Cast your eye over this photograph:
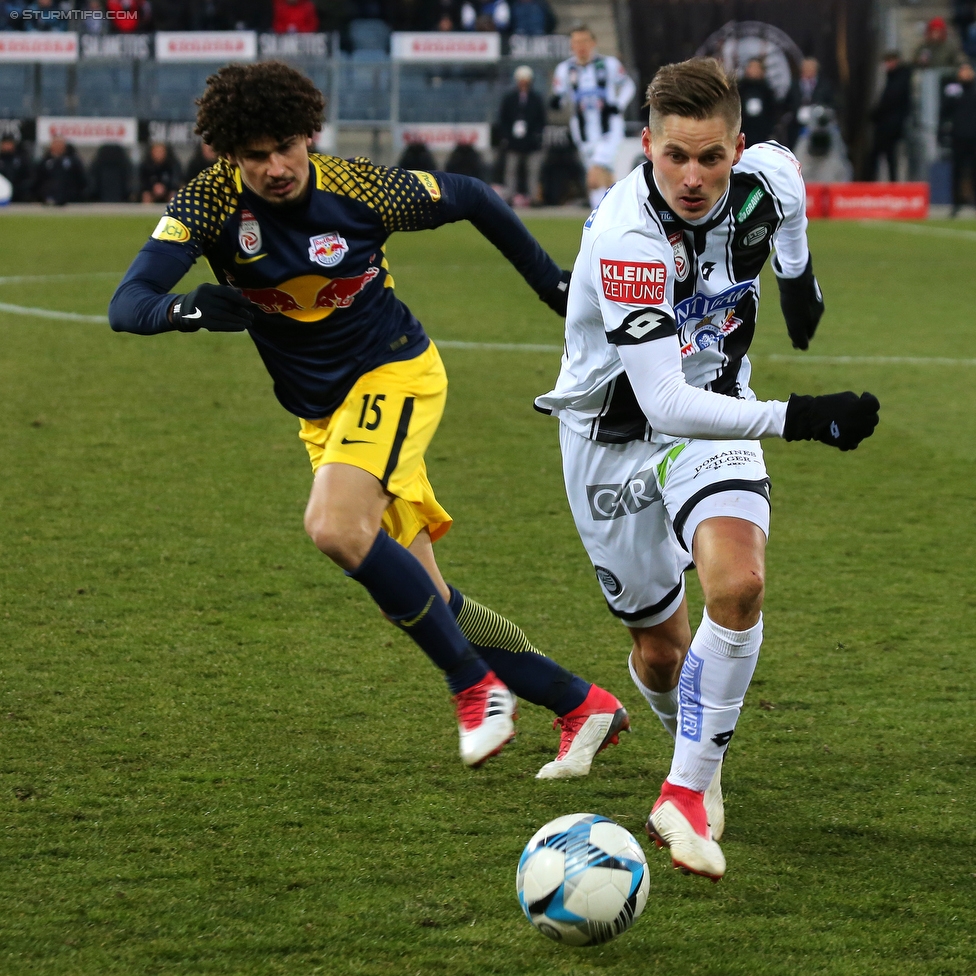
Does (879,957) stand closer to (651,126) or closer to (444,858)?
(444,858)

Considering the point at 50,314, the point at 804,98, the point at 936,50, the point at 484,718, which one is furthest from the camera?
the point at 936,50

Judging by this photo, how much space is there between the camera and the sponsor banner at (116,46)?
79.4 ft

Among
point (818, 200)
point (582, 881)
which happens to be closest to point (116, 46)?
point (818, 200)

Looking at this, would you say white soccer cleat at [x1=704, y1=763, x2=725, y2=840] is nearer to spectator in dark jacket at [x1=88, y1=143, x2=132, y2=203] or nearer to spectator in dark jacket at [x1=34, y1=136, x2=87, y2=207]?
spectator in dark jacket at [x1=34, y1=136, x2=87, y2=207]

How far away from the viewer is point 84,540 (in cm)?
627

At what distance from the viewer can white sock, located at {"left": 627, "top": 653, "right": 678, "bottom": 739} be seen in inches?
166

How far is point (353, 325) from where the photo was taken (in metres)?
4.23

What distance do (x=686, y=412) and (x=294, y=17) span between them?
883 inches

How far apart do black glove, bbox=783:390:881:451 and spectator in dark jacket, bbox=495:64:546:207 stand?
20157 mm

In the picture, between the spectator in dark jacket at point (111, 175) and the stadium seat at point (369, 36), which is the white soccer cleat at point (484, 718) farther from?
the stadium seat at point (369, 36)

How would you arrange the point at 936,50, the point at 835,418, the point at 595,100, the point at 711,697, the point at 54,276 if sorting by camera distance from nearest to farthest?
the point at 835,418 → the point at 711,697 → the point at 54,276 → the point at 595,100 → the point at 936,50

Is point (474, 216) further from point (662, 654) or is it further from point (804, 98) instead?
point (804, 98)

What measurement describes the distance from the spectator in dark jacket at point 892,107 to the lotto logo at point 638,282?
69.9ft

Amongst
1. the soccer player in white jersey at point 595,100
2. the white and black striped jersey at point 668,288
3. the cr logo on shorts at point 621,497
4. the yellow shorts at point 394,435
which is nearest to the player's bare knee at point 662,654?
the cr logo on shorts at point 621,497
